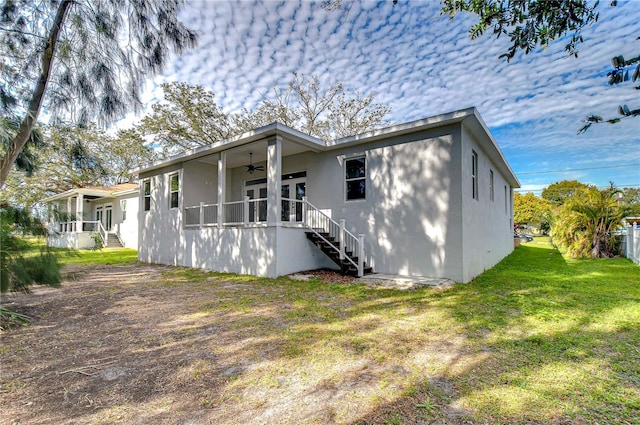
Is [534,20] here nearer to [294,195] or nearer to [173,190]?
[294,195]

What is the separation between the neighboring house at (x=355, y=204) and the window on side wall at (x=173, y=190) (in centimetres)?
4

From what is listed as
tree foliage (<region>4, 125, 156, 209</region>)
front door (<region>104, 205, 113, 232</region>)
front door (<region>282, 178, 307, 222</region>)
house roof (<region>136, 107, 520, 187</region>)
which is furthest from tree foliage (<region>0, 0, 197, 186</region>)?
front door (<region>104, 205, 113, 232</region>)

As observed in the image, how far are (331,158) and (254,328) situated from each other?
6130 millimetres

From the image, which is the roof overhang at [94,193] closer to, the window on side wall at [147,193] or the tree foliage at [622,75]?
the window on side wall at [147,193]

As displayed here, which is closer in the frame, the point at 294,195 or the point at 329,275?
the point at 329,275

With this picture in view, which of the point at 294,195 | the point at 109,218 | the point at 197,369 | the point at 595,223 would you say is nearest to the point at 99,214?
the point at 109,218

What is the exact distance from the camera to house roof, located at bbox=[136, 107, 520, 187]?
6649mm

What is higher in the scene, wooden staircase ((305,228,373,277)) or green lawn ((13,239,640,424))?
wooden staircase ((305,228,373,277))

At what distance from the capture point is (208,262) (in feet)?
31.3

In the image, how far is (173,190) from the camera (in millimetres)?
11258

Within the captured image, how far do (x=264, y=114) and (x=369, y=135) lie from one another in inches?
519

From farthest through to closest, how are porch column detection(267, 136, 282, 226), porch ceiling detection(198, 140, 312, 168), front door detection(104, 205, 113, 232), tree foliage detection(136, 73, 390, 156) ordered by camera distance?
front door detection(104, 205, 113, 232) → tree foliage detection(136, 73, 390, 156) → porch ceiling detection(198, 140, 312, 168) → porch column detection(267, 136, 282, 226)

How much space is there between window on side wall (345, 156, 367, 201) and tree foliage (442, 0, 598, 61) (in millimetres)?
5558

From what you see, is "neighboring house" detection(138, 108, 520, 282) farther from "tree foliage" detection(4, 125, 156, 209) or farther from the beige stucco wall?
"tree foliage" detection(4, 125, 156, 209)
